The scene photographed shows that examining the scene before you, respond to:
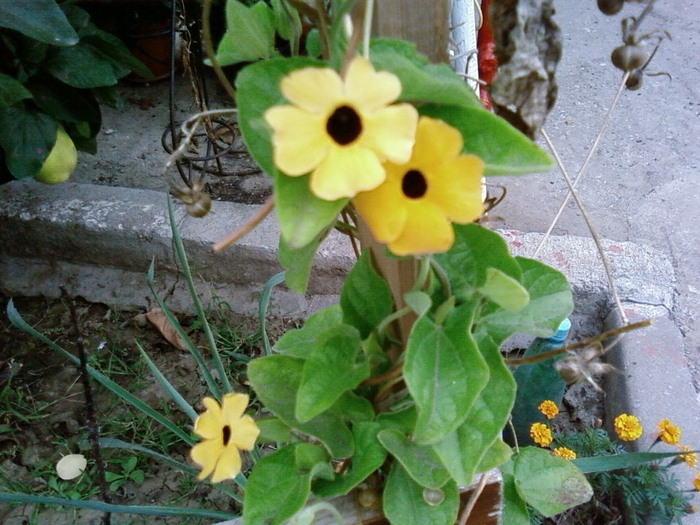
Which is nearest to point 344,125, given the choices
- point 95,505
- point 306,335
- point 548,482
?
point 306,335

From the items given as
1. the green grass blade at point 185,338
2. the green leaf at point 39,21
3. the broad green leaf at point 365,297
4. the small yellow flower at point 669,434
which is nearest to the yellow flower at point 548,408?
the small yellow flower at point 669,434

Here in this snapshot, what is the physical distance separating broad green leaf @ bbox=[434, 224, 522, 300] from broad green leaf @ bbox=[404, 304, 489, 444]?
1.2 inches

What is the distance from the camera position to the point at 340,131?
0.29m

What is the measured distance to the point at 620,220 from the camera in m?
1.83

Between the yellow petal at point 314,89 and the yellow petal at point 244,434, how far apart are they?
294 millimetres

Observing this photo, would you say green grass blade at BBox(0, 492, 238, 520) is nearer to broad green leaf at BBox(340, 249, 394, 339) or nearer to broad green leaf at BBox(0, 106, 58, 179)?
broad green leaf at BBox(340, 249, 394, 339)

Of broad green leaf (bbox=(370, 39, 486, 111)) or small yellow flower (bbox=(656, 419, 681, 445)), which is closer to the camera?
broad green leaf (bbox=(370, 39, 486, 111))

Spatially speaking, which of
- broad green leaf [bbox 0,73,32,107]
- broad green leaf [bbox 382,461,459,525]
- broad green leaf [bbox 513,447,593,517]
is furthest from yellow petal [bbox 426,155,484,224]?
broad green leaf [bbox 0,73,32,107]

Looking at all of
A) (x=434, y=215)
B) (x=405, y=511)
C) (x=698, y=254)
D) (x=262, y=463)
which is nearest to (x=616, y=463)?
(x=405, y=511)

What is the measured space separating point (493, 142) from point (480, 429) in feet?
0.73

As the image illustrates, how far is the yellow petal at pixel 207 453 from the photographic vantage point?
50 centimetres

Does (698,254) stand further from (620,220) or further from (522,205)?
(522,205)

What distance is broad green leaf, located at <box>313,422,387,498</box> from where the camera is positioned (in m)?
0.54

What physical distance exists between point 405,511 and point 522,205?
4.89 feet
